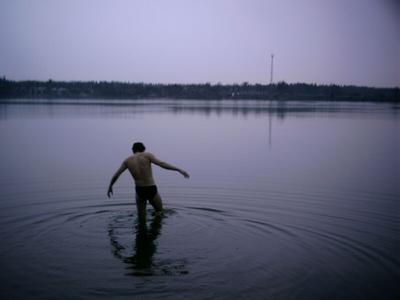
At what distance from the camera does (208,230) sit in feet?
34.1

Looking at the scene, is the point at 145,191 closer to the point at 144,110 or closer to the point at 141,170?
the point at 141,170

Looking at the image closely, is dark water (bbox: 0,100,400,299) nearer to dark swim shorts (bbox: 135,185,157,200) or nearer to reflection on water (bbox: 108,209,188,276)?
reflection on water (bbox: 108,209,188,276)

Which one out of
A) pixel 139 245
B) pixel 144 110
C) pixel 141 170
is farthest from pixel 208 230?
pixel 144 110

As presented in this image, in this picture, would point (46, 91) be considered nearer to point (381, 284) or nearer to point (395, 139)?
point (395, 139)

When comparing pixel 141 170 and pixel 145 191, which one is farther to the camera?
pixel 145 191

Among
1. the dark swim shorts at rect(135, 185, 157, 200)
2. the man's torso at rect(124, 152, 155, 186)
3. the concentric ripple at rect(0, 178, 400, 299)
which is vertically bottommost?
the concentric ripple at rect(0, 178, 400, 299)

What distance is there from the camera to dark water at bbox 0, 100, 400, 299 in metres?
7.29

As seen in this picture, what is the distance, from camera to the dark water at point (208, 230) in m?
7.29

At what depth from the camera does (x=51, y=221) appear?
11.1 m

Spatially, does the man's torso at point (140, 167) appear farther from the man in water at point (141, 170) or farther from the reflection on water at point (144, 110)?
the reflection on water at point (144, 110)

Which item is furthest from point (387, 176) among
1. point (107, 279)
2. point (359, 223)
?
point (107, 279)

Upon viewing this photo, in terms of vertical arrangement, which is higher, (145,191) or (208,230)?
(145,191)

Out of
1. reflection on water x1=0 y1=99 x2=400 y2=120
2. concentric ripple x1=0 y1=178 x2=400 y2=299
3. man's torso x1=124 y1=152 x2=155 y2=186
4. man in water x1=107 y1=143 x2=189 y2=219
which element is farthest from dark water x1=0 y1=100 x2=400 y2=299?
reflection on water x1=0 y1=99 x2=400 y2=120

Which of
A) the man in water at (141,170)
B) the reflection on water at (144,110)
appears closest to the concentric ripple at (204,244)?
the man in water at (141,170)
